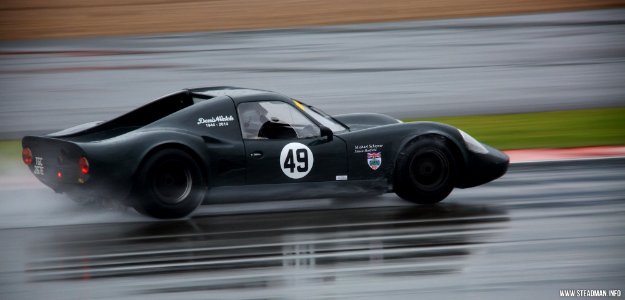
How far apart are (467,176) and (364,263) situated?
2716mm

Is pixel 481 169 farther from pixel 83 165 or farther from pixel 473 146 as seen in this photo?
pixel 83 165

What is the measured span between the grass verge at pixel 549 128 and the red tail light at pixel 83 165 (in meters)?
7.12

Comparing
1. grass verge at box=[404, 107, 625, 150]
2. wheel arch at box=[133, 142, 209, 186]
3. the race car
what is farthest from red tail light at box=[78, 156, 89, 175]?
grass verge at box=[404, 107, 625, 150]

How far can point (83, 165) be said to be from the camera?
847cm

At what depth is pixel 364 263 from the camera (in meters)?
7.21

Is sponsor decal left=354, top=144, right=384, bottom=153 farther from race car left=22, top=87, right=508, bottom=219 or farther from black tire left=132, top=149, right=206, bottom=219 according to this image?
black tire left=132, top=149, right=206, bottom=219

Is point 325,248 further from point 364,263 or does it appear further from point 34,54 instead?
point 34,54

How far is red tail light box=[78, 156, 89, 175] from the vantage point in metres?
8.43

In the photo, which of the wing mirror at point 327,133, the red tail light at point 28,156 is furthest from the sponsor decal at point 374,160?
the red tail light at point 28,156

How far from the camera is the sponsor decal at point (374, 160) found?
933 cm

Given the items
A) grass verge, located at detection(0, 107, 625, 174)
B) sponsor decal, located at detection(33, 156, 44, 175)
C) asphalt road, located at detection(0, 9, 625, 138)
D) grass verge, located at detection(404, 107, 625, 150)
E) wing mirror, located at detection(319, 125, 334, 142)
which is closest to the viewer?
sponsor decal, located at detection(33, 156, 44, 175)

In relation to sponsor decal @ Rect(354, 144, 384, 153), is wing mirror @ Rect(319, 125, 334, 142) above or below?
above

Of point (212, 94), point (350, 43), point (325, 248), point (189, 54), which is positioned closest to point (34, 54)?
point (189, 54)

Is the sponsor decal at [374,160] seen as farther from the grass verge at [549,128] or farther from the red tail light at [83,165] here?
the grass verge at [549,128]
